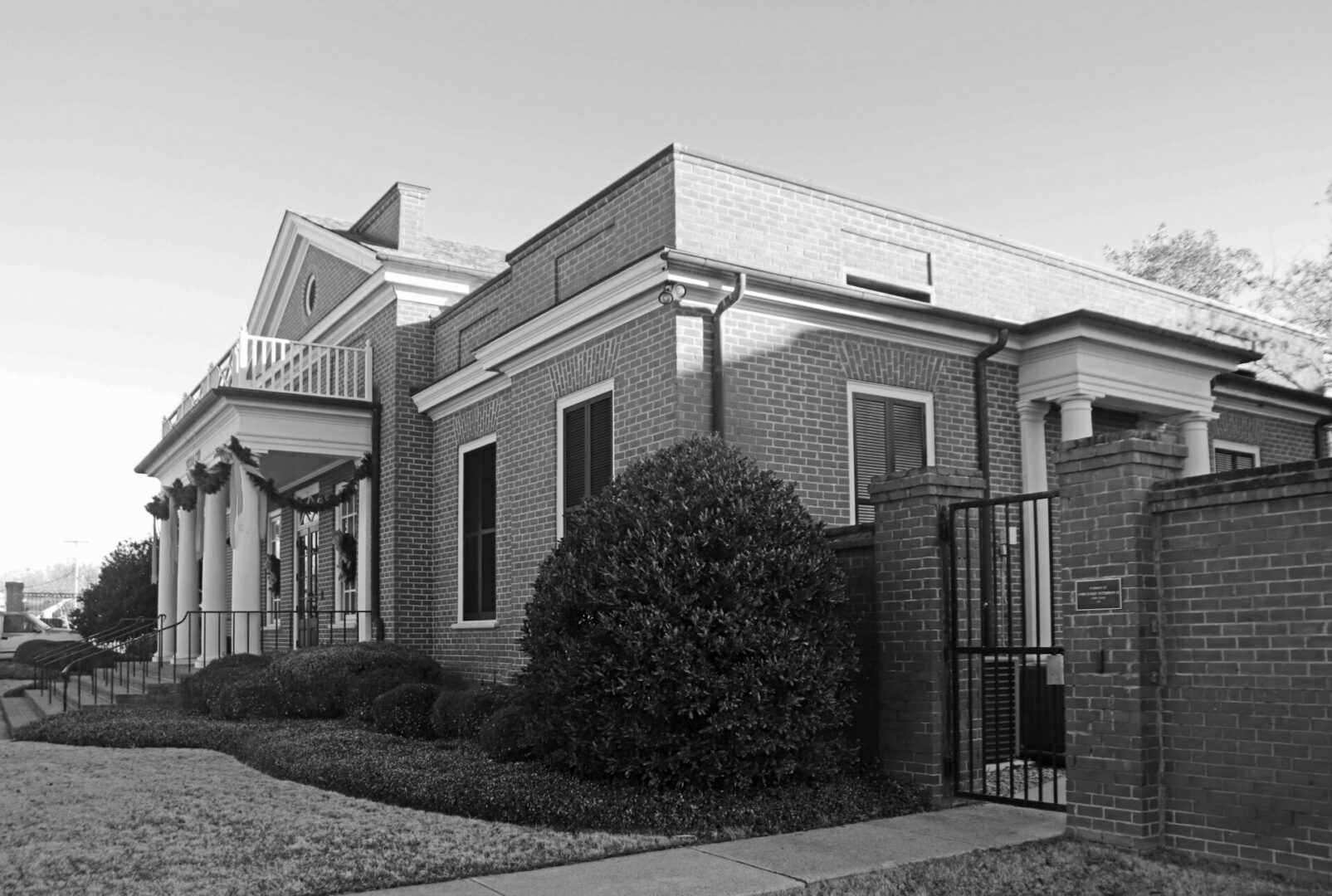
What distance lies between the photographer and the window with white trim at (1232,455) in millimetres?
15938

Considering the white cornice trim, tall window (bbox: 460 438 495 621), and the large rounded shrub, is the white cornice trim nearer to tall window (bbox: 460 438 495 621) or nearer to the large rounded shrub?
the large rounded shrub

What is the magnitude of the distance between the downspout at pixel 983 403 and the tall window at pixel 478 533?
6.27 meters

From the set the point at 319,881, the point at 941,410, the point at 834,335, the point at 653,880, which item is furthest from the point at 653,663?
the point at 941,410

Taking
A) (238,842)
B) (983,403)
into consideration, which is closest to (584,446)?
(983,403)

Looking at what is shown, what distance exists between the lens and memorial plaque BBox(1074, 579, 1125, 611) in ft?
22.5

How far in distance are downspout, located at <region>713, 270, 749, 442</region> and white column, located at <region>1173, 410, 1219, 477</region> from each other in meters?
6.25

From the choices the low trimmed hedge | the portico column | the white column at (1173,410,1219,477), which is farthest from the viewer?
the portico column

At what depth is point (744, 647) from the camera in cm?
797

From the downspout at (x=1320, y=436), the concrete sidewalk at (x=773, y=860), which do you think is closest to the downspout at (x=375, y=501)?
the concrete sidewalk at (x=773, y=860)

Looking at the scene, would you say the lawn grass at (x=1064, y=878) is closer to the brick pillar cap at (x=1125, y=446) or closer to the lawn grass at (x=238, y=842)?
the lawn grass at (x=238, y=842)

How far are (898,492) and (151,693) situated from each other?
12136mm

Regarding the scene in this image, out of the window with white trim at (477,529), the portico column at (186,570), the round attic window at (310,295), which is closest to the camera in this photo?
the window with white trim at (477,529)

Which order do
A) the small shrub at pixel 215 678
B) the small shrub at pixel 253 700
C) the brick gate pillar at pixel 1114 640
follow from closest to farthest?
the brick gate pillar at pixel 1114 640 → the small shrub at pixel 253 700 → the small shrub at pixel 215 678

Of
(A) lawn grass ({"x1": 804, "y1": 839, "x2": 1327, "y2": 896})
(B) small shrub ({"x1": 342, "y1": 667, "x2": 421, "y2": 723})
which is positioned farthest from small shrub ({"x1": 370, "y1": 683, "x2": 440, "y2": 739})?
(A) lawn grass ({"x1": 804, "y1": 839, "x2": 1327, "y2": 896})
